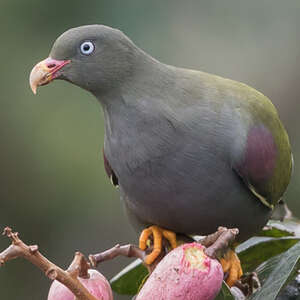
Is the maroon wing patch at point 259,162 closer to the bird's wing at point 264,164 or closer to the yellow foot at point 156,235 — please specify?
the bird's wing at point 264,164

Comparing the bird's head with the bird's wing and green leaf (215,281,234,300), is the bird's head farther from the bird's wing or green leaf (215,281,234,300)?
green leaf (215,281,234,300)

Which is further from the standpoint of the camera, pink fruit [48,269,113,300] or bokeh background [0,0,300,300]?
bokeh background [0,0,300,300]

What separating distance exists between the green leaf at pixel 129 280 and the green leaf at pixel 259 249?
10.1 inches

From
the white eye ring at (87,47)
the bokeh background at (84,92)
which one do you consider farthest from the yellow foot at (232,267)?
the bokeh background at (84,92)

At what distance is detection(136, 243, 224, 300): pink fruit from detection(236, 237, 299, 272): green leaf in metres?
0.51

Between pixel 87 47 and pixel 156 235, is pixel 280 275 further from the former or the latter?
pixel 87 47

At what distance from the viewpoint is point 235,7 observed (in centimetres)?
400

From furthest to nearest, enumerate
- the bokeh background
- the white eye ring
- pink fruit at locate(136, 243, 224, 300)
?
the bokeh background < the white eye ring < pink fruit at locate(136, 243, 224, 300)

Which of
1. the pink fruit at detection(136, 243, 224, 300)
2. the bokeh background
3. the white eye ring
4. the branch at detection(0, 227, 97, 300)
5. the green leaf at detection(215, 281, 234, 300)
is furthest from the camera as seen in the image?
the bokeh background

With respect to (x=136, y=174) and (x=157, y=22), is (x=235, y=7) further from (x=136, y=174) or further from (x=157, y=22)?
(x=136, y=174)

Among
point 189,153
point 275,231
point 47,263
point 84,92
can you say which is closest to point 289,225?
point 275,231

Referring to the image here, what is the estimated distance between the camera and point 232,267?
1771mm

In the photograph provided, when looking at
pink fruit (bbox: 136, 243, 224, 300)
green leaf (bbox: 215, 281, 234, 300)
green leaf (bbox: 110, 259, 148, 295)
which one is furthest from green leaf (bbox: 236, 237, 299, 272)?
pink fruit (bbox: 136, 243, 224, 300)

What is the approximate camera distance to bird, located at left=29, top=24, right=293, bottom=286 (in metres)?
1.78
